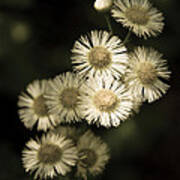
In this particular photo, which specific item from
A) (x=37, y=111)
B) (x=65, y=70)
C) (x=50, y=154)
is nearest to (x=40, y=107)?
(x=37, y=111)

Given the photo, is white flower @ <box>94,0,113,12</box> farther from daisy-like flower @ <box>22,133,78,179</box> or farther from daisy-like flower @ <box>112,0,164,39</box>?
daisy-like flower @ <box>22,133,78,179</box>

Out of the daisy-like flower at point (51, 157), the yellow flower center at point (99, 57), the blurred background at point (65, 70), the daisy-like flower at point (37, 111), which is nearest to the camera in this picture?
the daisy-like flower at point (51, 157)

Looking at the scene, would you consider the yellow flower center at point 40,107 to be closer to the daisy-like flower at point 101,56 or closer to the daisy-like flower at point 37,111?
the daisy-like flower at point 37,111

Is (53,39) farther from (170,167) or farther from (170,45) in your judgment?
(170,167)

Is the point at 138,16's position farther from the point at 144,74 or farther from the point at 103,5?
the point at 144,74

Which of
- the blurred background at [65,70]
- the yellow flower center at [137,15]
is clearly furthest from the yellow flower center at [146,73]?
the blurred background at [65,70]

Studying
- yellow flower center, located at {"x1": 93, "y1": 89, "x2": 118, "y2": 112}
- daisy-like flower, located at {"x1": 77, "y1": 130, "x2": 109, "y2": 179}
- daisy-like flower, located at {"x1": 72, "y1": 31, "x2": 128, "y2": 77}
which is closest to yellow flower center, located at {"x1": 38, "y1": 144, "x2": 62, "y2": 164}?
daisy-like flower, located at {"x1": 77, "y1": 130, "x2": 109, "y2": 179}
